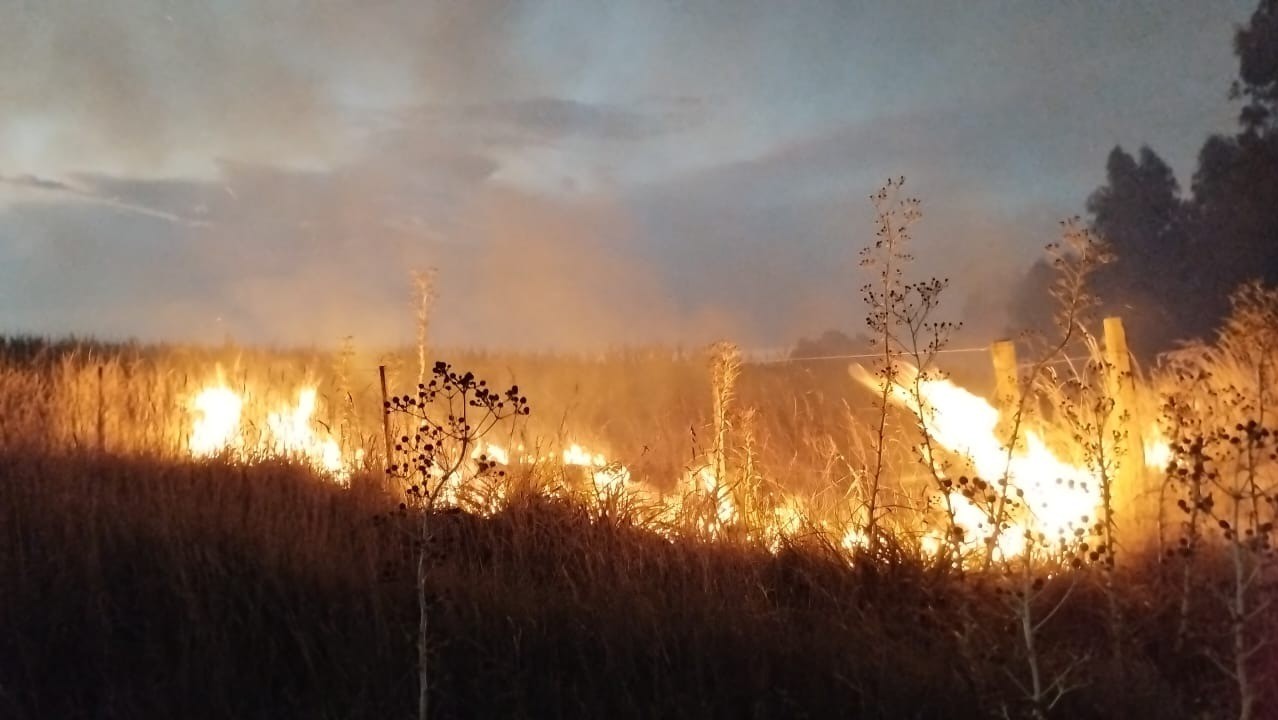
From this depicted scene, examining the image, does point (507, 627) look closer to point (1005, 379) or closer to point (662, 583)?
point (662, 583)

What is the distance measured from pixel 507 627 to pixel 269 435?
5.49 meters

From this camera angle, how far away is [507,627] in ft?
17.1

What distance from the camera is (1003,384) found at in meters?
7.50

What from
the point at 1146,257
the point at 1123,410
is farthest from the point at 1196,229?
the point at 1123,410

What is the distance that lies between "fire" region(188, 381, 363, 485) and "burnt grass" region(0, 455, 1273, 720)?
1860 mm

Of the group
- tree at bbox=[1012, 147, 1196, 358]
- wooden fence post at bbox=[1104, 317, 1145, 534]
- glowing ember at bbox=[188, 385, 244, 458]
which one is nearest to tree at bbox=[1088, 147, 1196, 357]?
tree at bbox=[1012, 147, 1196, 358]

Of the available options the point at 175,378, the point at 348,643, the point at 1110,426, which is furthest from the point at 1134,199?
the point at 348,643

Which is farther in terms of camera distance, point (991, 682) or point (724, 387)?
point (724, 387)

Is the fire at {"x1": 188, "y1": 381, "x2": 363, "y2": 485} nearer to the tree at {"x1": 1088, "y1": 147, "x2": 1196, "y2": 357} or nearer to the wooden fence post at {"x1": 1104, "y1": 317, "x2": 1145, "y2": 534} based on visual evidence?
the wooden fence post at {"x1": 1104, "y1": 317, "x2": 1145, "y2": 534}

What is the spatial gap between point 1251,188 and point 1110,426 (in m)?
18.1

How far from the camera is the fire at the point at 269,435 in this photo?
9086mm

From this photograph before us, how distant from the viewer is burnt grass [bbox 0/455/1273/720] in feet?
15.0

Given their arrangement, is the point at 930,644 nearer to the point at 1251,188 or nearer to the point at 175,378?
the point at 175,378

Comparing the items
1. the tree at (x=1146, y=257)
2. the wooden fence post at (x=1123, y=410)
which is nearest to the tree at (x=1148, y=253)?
the tree at (x=1146, y=257)
